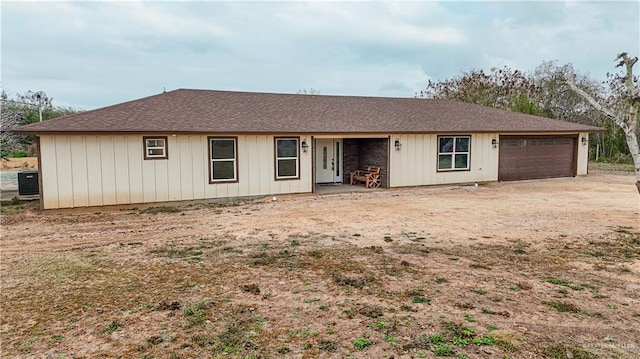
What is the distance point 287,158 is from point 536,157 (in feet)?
35.7

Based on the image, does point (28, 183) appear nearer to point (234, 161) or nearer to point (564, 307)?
point (234, 161)

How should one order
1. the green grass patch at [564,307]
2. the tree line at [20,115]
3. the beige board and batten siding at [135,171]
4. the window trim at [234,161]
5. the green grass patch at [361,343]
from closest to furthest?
1. the green grass patch at [361,343]
2. the green grass patch at [564,307]
3. the beige board and batten siding at [135,171]
4. the window trim at [234,161]
5. the tree line at [20,115]

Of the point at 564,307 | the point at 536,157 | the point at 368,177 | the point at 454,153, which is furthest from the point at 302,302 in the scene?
the point at 536,157

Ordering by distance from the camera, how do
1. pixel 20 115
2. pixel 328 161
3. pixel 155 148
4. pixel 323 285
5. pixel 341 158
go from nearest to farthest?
pixel 323 285 → pixel 155 148 → pixel 328 161 → pixel 341 158 → pixel 20 115

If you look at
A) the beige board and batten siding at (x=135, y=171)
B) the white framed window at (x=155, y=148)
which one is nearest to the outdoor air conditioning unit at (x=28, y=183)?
the beige board and batten siding at (x=135, y=171)

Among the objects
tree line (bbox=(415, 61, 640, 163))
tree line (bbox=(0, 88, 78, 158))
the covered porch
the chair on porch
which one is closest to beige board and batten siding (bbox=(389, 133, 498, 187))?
the chair on porch

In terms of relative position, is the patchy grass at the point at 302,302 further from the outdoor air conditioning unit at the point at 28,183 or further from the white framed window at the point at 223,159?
the outdoor air conditioning unit at the point at 28,183

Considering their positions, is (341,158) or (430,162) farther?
(341,158)

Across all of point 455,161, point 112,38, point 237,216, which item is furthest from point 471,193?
point 112,38

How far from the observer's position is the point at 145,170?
11.5 metres

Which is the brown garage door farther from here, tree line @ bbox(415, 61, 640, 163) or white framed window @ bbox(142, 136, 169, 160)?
white framed window @ bbox(142, 136, 169, 160)

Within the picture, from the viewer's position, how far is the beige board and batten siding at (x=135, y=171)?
35.2ft

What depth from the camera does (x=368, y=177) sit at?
49.6 feet

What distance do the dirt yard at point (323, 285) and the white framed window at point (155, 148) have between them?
217 centimetres
